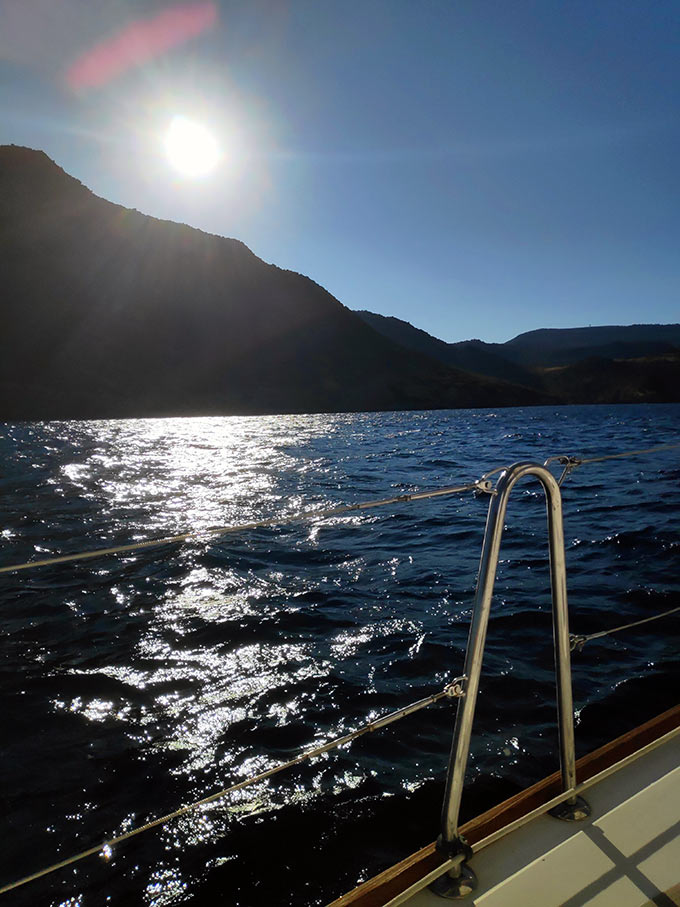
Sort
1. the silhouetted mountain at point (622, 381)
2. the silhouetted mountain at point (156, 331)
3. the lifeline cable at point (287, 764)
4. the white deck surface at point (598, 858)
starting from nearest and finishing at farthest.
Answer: the lifeline cable at point (287, 764)
the white deck surface at point (598, 858)
the silhouetted mountain at point (156, 331)
the silhouetted mountain at point (622, 381)

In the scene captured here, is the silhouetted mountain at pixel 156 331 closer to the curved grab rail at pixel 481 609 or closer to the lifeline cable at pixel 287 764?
the lifeline cable at pixel 287 764

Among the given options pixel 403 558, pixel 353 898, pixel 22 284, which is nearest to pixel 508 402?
pixel 22 284

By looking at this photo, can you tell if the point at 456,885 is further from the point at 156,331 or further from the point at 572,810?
the point at 156,331

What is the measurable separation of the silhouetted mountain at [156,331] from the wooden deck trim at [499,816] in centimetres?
6509

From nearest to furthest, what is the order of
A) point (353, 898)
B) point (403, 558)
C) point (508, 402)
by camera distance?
1. point (353, 898)
2. point (403, 558)
3. point (508, 402)

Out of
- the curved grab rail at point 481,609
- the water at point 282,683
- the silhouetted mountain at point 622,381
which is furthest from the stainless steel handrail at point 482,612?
the silhouetted mountain at point 622,381

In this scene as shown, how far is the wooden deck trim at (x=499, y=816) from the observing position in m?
1.53

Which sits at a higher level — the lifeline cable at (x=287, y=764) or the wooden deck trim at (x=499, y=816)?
the lifeline cable at (x=287, y=764)

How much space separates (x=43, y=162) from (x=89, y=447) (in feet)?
339

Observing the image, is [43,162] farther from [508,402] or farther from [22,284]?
[508,402]

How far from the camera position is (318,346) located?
4213 inches

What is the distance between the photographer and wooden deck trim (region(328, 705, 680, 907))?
1.53 m

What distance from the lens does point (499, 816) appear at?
1763mm

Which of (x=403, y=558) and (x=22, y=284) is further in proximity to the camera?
(x=22, y=284)
